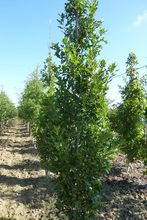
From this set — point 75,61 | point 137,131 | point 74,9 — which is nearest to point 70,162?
Answer: point 75,61

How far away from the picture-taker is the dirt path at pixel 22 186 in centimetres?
1313

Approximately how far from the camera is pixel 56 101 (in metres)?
9.52

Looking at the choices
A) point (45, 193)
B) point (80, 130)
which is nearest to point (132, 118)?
point (45, 193)

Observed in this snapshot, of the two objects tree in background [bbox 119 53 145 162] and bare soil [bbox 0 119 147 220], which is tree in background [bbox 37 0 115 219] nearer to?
bare soil [bbox 0 119 147 220]

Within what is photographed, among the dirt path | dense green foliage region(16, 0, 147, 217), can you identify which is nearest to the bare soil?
the dirt path

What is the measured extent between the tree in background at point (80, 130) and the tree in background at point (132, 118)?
8970 millimetres

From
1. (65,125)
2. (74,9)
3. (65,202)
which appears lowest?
(65,202)

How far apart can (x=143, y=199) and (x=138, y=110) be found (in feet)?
18.2

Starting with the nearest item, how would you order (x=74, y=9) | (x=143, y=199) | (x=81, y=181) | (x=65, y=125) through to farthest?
(x=81, y=181) < (x=65, y=125) < (x=74, y=9) < (x=143, y=199)

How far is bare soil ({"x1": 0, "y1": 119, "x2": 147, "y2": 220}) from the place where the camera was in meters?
12.8

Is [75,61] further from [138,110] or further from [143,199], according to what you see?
[138,110]

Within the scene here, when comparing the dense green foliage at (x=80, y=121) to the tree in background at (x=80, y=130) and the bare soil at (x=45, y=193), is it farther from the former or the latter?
the bare soil at (x=45, y=193)

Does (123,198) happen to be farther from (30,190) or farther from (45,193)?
(30,190)

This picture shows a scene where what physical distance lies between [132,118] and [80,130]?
31.8 ft
